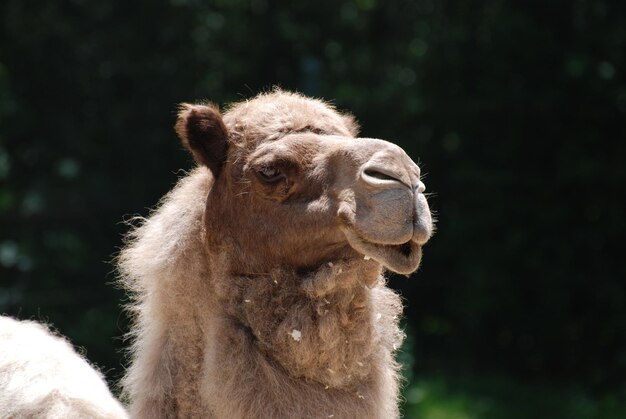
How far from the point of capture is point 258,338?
271cm

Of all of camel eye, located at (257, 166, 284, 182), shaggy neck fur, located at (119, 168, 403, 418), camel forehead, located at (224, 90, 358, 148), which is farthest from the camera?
camel forehead, located at (224, 90, 358, 148)

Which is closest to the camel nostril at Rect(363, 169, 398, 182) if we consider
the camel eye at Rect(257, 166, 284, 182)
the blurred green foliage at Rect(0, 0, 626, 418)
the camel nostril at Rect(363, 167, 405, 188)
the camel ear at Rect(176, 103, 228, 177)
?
the camel nostril at Rect(363, 167, 405, 188)

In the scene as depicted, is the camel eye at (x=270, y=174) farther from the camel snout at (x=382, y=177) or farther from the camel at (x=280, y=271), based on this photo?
the camel snout at (x=382, y=177)

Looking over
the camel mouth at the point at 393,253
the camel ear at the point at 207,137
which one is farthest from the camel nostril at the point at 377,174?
the camel ear at the point at 207,137

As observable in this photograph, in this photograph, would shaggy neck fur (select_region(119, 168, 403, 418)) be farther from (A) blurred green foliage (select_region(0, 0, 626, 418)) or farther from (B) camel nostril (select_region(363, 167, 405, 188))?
(A) blurred green foliage (select_region(0, 0, 626, 418))

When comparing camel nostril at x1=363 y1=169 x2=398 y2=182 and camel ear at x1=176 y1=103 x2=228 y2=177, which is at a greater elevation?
camel nostril at x1=363 y1=169 x2=398 y2=182

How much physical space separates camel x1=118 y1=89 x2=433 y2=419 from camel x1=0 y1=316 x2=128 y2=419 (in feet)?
0.44

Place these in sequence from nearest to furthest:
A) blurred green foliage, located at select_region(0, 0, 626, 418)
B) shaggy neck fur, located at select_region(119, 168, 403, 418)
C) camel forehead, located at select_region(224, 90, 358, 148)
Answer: shaggy neck fur, located at select_region(119, 168, 403, 418)
camel forehead, located at select_region(224, 90, 358, 148)
blurred green foliage, located at select_region(0, 0, 626, 418)

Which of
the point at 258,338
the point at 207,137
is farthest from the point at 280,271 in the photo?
the point at 207,137

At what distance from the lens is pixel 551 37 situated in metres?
8.20

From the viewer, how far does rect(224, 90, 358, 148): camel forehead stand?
2859 millimetres

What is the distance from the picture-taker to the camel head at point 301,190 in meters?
2.50

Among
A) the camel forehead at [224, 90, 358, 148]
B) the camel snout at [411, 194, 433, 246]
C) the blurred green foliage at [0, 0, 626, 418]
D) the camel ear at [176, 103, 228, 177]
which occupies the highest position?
the camel snout at [411, 194, 433, 246]

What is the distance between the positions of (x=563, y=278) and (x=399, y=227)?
613cm
